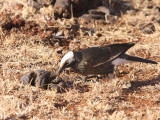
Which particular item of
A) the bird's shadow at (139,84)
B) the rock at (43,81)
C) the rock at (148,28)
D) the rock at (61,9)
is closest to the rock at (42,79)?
the rock at (43,81)

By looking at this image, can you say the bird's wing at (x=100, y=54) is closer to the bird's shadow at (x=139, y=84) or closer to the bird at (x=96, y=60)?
the bird at (x=96, y=60)

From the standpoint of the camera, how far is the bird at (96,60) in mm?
5145

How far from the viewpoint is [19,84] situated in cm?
478

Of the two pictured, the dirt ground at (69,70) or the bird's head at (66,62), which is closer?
the dirt ground at (69,70)

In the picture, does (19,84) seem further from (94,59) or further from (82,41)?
(82,41)

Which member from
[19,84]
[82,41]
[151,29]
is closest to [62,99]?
[19,84]

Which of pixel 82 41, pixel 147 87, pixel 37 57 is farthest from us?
pixel 82 41

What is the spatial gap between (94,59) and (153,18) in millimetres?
3922

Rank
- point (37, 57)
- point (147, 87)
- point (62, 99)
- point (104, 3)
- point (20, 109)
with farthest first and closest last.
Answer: point (104, 3) < point (37, 57) < point (147, 87) < point (62, 99) < point (20, 109)

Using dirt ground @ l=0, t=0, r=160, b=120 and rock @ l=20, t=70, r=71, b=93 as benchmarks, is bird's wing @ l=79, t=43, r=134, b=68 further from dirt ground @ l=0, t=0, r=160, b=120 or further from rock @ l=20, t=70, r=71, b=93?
rock @ l=20, t=70, r=71, b=93

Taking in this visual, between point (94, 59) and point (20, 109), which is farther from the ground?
point (94, 59)

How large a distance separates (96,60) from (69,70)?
2.31 ft

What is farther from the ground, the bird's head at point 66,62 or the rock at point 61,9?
the rock at point 61,9

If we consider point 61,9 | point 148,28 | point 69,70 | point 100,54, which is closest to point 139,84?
point 100,54
